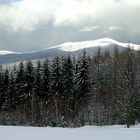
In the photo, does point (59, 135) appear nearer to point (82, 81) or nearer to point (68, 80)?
point (68, 80)

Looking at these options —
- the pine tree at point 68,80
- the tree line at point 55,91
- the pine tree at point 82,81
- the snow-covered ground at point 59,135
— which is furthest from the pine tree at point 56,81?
the snow-covered ground at point 59,135

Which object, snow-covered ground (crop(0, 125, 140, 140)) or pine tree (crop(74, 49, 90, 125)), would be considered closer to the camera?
snow-covered ground (crop(0, 125, 140, 140))

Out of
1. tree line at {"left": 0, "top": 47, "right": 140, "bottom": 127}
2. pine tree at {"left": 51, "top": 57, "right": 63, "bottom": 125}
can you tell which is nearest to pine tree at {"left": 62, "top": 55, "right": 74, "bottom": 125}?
tree line at {"left": 0, "top": 47, "right": 140, "bottom": 127}

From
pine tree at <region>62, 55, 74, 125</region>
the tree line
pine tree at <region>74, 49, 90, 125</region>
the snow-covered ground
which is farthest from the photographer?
pine tree at <region>74, 49, 90, 125</region>

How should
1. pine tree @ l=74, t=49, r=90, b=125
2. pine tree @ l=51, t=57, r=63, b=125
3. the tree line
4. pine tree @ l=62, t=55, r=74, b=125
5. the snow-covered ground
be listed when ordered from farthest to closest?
pine tree @ l=74, t=49, r=90, b=125
pine tree @ l=51, t=57, r=63, b=125
pine tree @ l=62, t=55, r=74, b=125
the tree line
the snow-covered ground

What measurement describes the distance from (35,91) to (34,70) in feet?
22.6

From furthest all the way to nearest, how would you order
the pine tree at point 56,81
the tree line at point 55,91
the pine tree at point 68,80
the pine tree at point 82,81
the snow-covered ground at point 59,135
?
the pine tree at point 82,81 → the pine tree at point 56,81 → the pine tree at point 68,80 → the tree line at point 55,91 → the snow-covered ground at point 59,135

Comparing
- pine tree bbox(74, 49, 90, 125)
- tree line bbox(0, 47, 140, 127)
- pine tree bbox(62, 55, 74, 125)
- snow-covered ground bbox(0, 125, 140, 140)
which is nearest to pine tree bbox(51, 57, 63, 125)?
tree line bbox(0, 47, 140, 127)

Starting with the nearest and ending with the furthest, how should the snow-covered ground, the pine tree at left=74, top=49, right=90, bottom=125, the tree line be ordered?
the snow-covered ground → the tree line → the pine tree at left=74, top=49, right=90, bottom=125

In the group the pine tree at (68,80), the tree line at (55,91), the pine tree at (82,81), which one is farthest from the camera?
the pine tree at (82,81)

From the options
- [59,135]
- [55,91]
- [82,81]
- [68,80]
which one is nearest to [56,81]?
[55,91]

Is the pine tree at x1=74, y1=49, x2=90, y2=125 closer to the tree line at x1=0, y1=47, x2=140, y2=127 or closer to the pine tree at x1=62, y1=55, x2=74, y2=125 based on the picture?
the tree line at x1=0, y1=47, x2=140, y2=127

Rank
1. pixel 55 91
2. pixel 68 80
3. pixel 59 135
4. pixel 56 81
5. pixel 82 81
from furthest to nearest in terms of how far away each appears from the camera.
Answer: pixel 56 81 → pixel 82 81 → pixel 68 80 → pixel 55 91 → pixel 59 135

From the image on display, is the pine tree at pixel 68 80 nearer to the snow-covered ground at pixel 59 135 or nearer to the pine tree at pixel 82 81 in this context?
the pine tree at pixel 82 81
